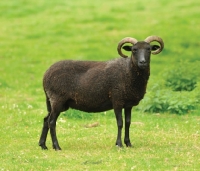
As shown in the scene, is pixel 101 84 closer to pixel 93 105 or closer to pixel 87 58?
pixel 93 105

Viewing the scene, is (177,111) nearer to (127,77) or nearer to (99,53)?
(127,77)

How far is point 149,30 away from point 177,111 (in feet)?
46.5

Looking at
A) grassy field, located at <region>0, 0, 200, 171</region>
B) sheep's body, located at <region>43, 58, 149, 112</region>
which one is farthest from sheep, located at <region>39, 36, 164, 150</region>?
grassy field, located at <region>0, 0, 200, 171</region>

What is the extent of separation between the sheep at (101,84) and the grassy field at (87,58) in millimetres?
825

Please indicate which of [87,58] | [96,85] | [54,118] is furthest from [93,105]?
[87,58]

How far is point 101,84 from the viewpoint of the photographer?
12.6m

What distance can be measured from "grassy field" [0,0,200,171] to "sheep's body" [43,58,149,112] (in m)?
0.99

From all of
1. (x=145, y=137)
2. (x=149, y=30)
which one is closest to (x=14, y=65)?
(x=149, y=30)

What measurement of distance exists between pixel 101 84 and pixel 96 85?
11cm

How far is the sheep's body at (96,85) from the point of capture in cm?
1251

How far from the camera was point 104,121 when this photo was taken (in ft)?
51.2

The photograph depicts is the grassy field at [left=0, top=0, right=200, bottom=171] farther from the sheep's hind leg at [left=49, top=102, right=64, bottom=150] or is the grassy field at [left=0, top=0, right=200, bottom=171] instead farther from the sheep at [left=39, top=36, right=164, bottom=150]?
the sheep at [left=39, top=36, right=164, bottom=150]

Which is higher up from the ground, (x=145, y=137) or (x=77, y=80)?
(x=77, y=80)

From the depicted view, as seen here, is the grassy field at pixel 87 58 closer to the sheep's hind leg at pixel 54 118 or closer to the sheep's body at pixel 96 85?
the sheep's hind leg at pixel 54 118
